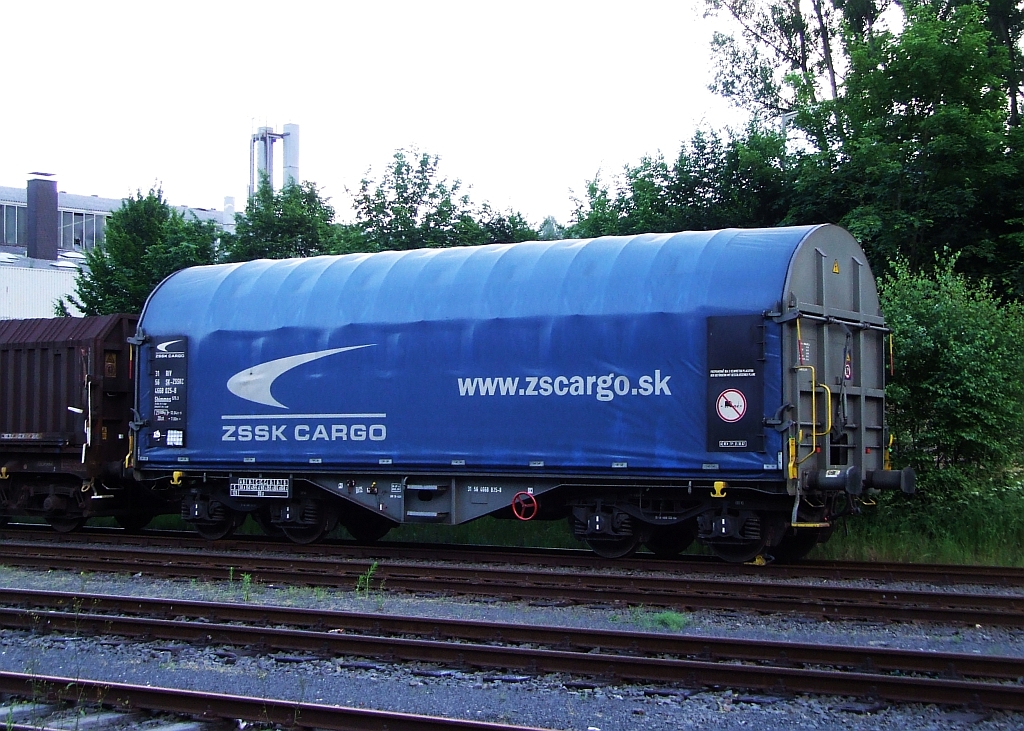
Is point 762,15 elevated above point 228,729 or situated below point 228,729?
above

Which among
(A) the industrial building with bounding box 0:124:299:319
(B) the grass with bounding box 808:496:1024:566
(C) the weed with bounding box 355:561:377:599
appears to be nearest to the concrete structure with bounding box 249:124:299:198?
(A) the industrial building with bounding box 0:124:299:319

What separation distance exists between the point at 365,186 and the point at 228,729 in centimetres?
2356

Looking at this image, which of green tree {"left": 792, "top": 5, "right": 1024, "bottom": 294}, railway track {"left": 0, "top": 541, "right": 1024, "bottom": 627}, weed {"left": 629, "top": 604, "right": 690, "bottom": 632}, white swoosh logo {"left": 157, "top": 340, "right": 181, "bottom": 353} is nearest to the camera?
weed {"left": 629, "top": 604, "right": 690, "bottom": 632}

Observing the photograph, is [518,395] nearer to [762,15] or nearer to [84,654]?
[84,654]

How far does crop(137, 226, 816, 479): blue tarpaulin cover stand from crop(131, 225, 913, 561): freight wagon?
0.03 meters

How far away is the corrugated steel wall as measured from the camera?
4381 cm

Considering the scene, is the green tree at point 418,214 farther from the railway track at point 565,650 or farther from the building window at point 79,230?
the building window at point 79,230

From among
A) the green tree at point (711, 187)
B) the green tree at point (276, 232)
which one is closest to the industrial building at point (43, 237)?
the green tree at point (276, 232)

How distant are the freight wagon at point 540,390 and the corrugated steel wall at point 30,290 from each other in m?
31.2

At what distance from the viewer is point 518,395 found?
13234 millimetres

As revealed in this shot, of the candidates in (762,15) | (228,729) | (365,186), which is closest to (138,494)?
(228,729)

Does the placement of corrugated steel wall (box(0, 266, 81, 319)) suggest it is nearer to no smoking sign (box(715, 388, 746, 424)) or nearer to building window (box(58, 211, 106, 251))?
building window (box(58, 211, 106, 251))

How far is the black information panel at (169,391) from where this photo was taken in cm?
1554

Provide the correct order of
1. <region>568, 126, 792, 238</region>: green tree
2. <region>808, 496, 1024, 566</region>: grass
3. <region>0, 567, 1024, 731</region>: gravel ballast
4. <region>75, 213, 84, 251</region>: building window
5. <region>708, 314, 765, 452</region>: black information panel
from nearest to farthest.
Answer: <region>0, 567, 1024, 731</region>: gravel ballast < <region>708, 314, 765, 452</region>: black information panel < <region>808, 496, 1024, 566</region>: grass < <region>568, 126, 792, 238</region>: green tree < <region>75, 213, 84, 251</region>: building window
